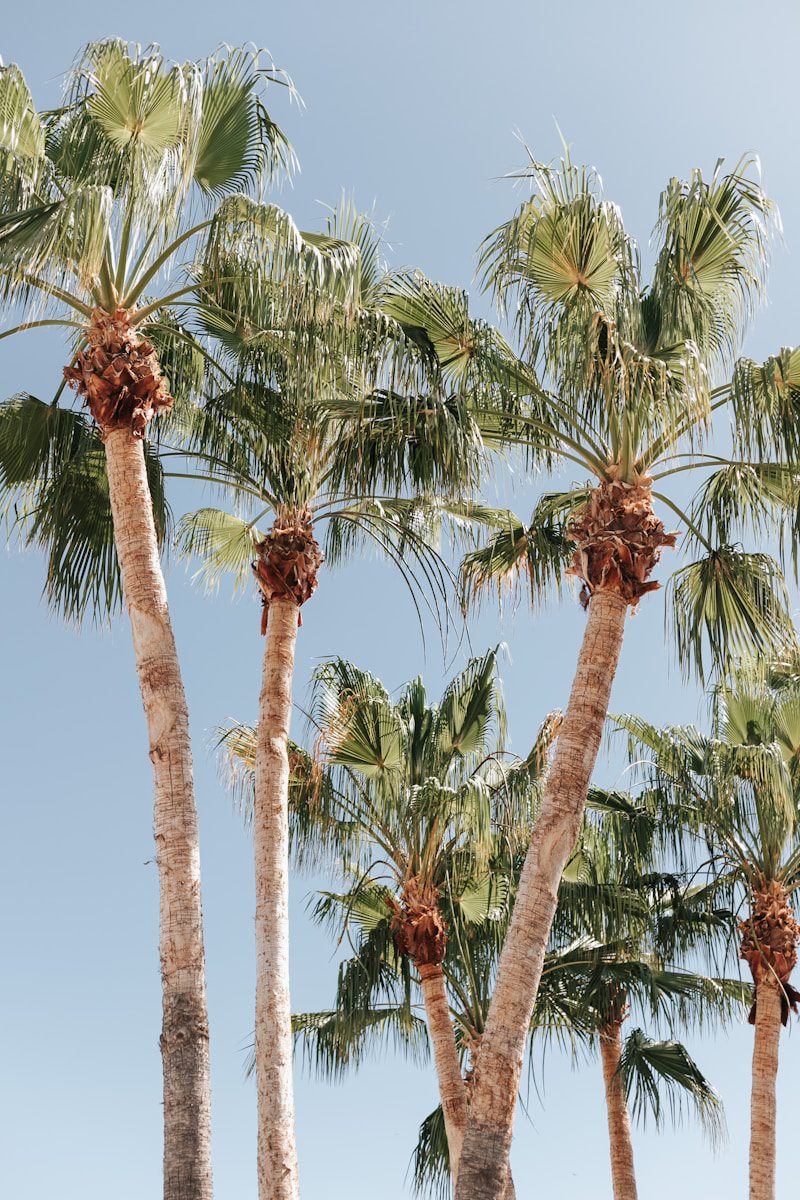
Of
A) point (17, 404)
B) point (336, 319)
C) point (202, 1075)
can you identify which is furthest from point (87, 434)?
point (202, 1075)

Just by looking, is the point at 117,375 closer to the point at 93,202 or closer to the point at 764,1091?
the point at 93,202

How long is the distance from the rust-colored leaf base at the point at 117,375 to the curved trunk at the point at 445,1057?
7571 millimetres

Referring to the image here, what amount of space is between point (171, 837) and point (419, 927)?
6.74m

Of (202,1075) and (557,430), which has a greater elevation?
(557,430)

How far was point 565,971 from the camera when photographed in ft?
56.0

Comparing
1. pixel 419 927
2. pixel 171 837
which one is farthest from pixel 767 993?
pixel 171 837

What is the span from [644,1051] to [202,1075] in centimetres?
1062

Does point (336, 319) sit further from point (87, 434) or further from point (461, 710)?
point (461, 710)

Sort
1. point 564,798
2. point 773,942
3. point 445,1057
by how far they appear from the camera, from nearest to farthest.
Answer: point 564,798
point 445,1057
point 773,942

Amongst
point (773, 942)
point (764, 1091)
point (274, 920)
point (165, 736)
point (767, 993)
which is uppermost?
point (165, 736)

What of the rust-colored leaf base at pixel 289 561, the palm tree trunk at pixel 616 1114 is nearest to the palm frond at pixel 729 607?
the rust-colored leaf base at pixel 289 561

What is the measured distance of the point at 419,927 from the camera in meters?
15.1

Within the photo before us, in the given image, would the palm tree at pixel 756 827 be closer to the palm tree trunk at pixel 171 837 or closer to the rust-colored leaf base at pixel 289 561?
the rust-colored leaf base at pixel 289 561

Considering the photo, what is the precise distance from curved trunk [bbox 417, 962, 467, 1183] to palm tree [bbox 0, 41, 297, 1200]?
6088 millimetres
